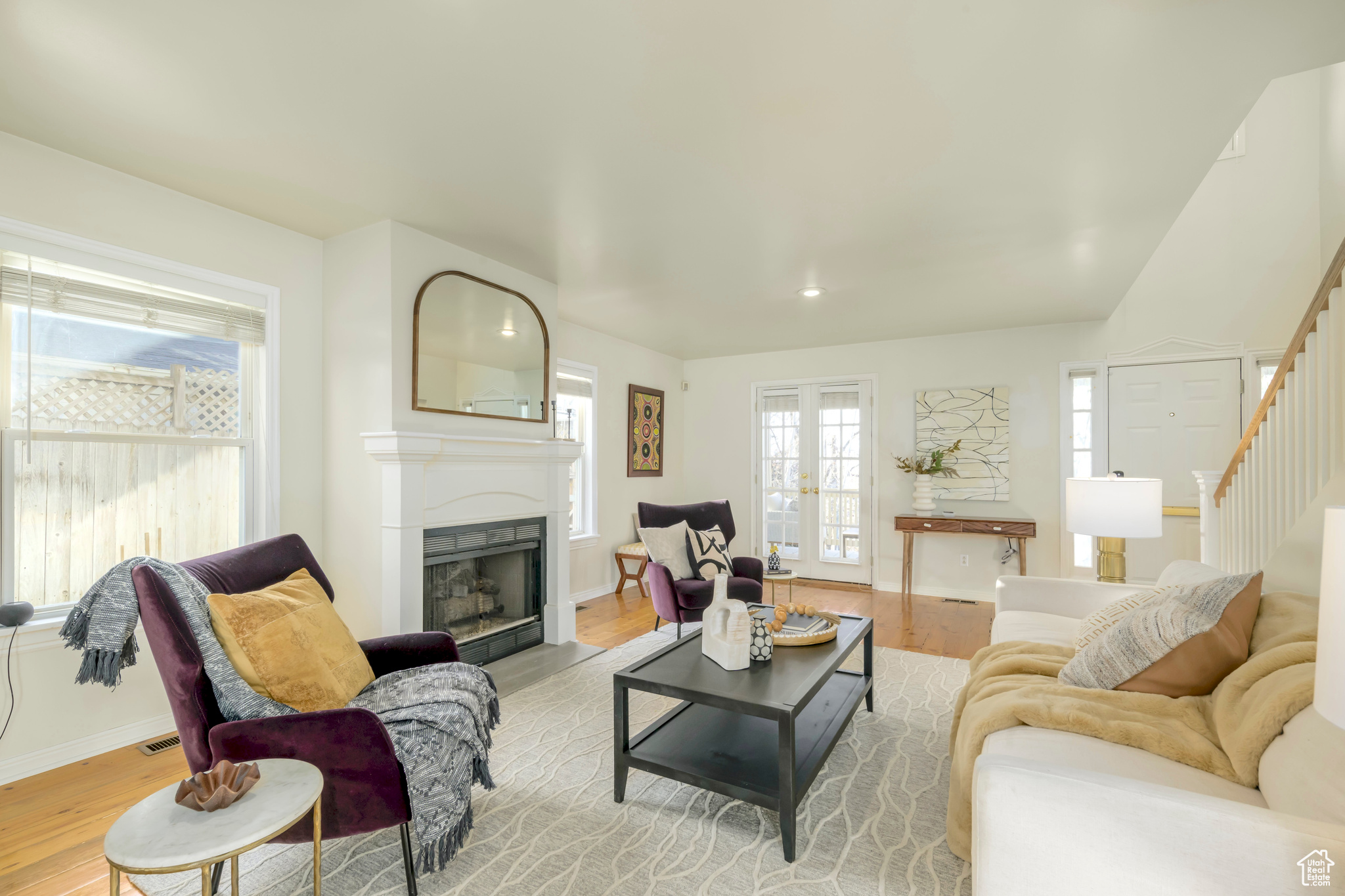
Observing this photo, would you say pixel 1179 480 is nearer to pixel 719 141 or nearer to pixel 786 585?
pixel 786 585

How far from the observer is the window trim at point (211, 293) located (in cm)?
227

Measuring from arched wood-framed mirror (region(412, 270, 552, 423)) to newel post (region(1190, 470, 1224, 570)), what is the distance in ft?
12.2

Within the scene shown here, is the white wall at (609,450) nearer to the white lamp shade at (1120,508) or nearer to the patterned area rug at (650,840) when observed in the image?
the patterned area rug at (650,840)

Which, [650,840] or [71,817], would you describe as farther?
[71,817]

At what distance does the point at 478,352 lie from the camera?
3422mm

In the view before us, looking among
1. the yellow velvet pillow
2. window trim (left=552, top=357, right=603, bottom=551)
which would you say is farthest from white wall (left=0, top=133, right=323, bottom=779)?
window trim (left=552, top=357, right=603, bottom=551)

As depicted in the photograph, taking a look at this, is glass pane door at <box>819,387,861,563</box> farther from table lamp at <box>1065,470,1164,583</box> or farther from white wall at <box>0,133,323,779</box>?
white wall at <box>0,133,323,779</box>

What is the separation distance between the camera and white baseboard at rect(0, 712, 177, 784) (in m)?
2.23

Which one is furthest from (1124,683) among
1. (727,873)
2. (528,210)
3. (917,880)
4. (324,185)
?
(324,185)

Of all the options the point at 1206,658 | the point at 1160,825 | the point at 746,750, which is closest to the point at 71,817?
the point at 746,750

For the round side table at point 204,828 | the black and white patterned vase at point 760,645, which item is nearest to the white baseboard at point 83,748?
the round side table at point 204,828

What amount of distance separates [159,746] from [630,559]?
132 inches

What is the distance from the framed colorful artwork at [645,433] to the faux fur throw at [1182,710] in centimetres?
402

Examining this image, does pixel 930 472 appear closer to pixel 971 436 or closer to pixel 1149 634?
pixel 971 436
